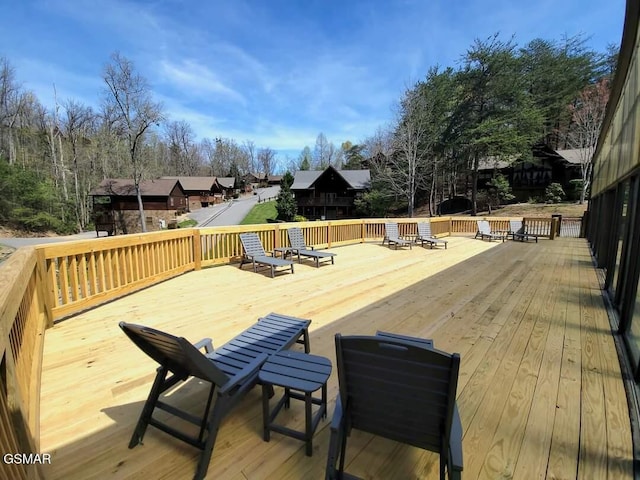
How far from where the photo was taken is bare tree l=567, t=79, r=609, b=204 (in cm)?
2286

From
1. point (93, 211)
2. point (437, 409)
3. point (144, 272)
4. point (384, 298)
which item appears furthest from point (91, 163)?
point (437, 409)

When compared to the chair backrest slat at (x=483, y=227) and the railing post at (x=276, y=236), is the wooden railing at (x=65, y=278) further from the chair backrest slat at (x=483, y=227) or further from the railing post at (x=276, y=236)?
the chair backrest slat at (x=483, y=227)

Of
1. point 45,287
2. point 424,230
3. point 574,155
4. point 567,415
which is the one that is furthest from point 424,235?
point 574,155

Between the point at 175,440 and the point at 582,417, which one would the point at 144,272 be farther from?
the point at 582,417

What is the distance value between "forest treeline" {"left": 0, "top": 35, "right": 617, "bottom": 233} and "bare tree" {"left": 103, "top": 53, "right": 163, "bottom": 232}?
0.24 feet

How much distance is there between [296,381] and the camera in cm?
173

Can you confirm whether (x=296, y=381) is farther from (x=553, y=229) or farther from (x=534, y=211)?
(x=534, y=211)

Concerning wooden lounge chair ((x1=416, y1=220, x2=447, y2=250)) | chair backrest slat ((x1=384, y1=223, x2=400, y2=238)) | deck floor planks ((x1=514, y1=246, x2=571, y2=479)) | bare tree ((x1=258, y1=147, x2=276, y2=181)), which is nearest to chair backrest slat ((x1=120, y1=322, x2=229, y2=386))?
deck floor planks ((x1=514, y1=246, x2=571, y2=479))

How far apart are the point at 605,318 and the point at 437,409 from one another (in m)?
4.22

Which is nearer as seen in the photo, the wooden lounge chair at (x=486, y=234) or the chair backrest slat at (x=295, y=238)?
the chair backrest slat at (x=295, y=238)

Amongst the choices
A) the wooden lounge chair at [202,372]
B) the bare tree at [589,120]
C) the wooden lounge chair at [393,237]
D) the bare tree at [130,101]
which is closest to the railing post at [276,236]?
the wooden lounge chair at [393,237]

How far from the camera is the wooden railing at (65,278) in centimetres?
141

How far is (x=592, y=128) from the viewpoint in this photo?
23328 millimetres

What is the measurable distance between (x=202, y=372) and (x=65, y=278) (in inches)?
128
